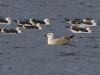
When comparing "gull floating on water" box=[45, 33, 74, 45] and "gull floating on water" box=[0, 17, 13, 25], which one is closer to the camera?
"gull floating on water" box=[45, 33, 74, 45]

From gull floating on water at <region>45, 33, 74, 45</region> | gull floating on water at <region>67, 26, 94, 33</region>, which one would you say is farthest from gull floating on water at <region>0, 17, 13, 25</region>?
gull floating on water at <region>45, 33, 74, 45</region>

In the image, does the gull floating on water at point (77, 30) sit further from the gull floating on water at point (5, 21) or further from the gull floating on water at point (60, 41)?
the gull floating on water at point (60, 41)

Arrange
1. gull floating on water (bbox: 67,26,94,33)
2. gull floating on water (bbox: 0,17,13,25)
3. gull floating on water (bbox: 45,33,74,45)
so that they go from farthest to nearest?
gull floating on water (bbox: 0,17,13,25), gull floating on water (bbox: 67,26,94,33), gull floating on water (bbox: 45,33,74,45)

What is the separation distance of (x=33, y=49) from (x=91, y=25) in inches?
550

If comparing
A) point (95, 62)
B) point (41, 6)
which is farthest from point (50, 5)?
point (95, 62)

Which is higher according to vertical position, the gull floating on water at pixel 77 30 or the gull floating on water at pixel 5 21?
the gull floating on water at pixel 5 21

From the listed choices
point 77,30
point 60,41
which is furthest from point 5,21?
point 60,41

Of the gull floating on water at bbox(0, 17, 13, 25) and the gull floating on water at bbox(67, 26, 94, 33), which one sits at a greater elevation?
the gull floating on water at bbox(0, 17, 13, 25)

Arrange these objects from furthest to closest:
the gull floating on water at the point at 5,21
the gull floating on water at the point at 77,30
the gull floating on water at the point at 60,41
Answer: the gull floating on water at the point at 5,21 → the gull floating on water at the point at 77,30 → the gull floating on water at the point at 60,41

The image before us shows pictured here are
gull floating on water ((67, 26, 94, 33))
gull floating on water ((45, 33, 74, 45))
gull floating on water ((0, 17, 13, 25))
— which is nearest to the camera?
gull floating on water ((45, 33, 74, 45))

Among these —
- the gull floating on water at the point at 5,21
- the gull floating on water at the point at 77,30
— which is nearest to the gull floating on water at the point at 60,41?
the gull floating on water at the point at 77,30

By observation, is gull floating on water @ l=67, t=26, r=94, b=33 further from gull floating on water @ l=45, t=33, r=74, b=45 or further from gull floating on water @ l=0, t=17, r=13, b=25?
gull floating on water @ l=45, t=33, r=74, b=45

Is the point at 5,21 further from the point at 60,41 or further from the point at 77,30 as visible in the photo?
the point at 60,41

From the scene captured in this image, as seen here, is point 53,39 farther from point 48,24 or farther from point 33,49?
point 48,24
